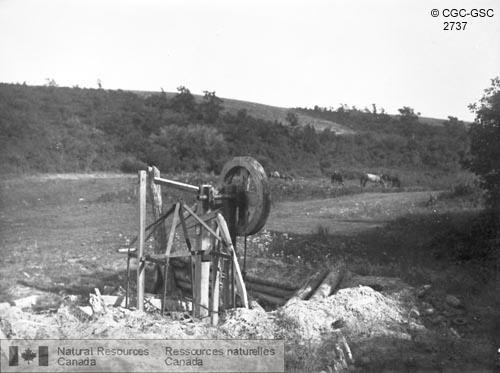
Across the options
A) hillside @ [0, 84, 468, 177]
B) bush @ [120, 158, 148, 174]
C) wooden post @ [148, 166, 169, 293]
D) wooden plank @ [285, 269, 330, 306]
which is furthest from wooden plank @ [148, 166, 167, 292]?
bush @ [120, 158, 148, 174]

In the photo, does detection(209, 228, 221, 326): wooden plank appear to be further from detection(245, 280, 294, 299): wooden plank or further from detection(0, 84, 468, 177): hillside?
detection(0, 84, 468, 177): hillside

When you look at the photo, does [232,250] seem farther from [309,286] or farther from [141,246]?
[309,286]

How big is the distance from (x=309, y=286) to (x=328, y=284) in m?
0.33

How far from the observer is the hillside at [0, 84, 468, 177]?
32531 millimetres

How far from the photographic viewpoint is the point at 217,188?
336 inches

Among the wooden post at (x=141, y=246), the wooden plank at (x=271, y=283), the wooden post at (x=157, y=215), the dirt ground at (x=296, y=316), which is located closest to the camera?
the dirt ground at (x=296, y=316)

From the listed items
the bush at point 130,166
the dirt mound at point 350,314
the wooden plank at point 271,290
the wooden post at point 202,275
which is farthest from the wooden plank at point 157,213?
the bush at point 130,166

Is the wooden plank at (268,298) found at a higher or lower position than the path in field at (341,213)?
lower

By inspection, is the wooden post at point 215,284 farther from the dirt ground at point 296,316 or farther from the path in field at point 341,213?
the path in field at point 341,213

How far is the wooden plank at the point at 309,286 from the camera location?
8.71m

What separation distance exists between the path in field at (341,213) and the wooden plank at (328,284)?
6.36m
